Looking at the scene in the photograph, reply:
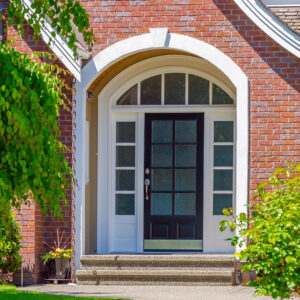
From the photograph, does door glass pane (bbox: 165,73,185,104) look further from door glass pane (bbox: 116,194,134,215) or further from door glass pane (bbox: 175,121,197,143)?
door glass pane (bbox: 116,194,134,215)

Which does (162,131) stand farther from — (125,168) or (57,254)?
(57,254)

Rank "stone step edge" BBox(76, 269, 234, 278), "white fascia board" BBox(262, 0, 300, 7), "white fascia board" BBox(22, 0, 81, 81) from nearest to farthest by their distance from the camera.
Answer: "stone step edge" BBox(76, 269, 234, 278), "white fascia board" BBox(22, 0, 81, 81), "white fascia board" BBox(262, 0, 300, 7)

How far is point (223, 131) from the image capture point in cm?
1120

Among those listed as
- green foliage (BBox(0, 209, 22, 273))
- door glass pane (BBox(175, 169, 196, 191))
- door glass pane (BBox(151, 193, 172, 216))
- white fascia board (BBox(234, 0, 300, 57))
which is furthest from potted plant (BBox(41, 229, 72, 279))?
white fascia board (BBox(234, 0, 300, 57))

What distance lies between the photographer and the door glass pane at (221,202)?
1116cm

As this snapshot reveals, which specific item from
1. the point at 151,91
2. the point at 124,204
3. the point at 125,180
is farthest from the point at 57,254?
the point at 151,91

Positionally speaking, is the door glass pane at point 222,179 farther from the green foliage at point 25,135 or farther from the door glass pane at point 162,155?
the green foliage at point 25,135

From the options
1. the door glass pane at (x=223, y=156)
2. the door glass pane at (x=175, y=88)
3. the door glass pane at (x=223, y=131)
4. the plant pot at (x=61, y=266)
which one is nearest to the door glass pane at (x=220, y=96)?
the door glass pane at (x=223, y=131)

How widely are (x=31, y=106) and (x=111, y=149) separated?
4.40 meters

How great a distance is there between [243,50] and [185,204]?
2.58 m

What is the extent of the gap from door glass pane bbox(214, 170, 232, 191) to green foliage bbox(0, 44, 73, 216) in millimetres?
4210

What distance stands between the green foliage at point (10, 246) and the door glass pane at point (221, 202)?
10.1 ft

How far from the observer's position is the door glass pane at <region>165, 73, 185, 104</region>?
1126 centimetres

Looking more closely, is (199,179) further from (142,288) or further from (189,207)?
(142,288)
